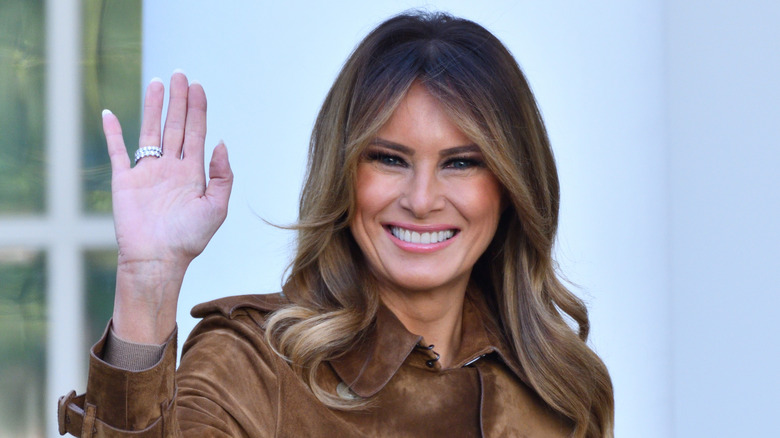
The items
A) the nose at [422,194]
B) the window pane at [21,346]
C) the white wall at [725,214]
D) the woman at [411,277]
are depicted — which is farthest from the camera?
the white wall at [725,214]

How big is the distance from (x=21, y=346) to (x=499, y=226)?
184 cm

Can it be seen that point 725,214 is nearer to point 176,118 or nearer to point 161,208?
point 176,118

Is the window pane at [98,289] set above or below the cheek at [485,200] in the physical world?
below

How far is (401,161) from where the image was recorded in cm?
249

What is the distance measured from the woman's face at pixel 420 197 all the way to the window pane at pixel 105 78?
156 centimetres

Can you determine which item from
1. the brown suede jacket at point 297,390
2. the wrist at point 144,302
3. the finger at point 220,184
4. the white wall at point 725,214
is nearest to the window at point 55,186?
the brown suede jacket at point 297,390

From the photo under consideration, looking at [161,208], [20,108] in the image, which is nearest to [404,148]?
[161,208]

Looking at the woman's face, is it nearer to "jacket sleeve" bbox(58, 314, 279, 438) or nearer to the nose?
the nose

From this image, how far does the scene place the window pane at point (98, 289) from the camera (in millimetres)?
3742

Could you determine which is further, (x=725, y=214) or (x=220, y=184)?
(x=725, y=214)

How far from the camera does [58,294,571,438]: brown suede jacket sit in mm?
1786

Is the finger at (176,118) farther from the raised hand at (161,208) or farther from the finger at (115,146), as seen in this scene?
the finger at (115,146)

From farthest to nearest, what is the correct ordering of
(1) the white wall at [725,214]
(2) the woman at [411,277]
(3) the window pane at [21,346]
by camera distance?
(1) the white wall at [725,214]
(3) the window pane at [21,346]
(2) the woman at [411,277]

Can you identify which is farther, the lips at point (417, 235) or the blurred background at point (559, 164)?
the blurred background at point (559, 164)
